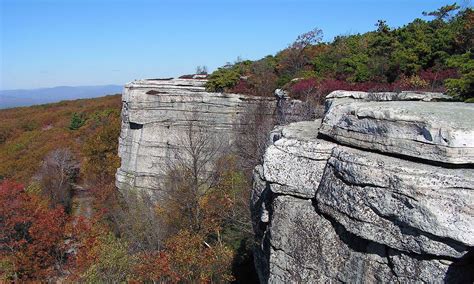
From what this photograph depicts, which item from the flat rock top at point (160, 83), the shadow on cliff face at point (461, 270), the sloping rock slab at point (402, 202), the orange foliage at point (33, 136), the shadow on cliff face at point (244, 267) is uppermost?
the flat rock top at point (160, 83)

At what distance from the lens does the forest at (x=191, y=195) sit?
14641 mm

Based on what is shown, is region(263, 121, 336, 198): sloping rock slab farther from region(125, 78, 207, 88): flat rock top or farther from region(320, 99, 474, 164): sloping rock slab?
region(125, 78, 207, 88): flat rock top

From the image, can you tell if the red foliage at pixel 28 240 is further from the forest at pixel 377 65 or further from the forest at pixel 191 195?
the forest at pixel 377 65

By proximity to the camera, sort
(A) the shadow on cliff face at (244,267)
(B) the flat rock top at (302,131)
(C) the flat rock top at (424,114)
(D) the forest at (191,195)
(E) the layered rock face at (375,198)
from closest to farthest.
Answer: (E) the layered rock face at (375,198), (C) the flat rock top at (424,114), (B) the flat rock top at (302,131), (D) the forest at (191,195), (A) the shadow on cliff face at (244,267)

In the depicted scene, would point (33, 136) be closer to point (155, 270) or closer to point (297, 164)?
point (155, 270)

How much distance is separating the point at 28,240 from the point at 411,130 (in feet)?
55.5

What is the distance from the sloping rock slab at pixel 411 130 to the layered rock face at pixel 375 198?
0.5 inches

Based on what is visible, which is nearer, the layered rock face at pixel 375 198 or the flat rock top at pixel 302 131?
the layered rock face at pixel 375 198

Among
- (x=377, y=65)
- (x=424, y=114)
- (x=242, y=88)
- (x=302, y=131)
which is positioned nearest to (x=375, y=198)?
(x=424, y=114)

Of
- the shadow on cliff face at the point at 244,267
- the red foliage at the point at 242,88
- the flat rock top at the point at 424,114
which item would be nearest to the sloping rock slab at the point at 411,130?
the flat rock top at the point at 424,114

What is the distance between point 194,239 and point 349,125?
36.1 feet

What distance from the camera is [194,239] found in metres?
16.0

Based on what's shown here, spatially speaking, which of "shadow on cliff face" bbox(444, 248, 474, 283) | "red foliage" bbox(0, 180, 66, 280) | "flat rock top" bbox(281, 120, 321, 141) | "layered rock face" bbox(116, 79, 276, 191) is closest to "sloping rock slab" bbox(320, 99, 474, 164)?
"flat rock top" bbox(281, 120, 321, 141)

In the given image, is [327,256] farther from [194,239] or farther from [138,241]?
[138,241]
